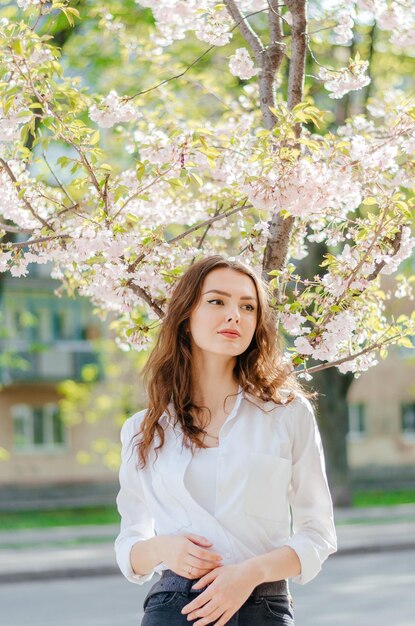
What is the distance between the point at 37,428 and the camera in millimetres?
28266

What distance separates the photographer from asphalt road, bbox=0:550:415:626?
939 cm

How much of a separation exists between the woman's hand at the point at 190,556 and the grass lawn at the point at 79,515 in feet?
58.8

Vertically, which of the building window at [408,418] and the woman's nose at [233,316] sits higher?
the building window at [408,418]

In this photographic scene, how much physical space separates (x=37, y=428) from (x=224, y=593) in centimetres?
2638

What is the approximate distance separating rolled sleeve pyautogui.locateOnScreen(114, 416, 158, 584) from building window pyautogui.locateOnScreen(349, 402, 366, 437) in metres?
29.0

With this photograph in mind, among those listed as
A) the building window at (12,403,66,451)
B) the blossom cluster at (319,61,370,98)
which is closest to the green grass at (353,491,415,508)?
the building window at (12,403,66,451)

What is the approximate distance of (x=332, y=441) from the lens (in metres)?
17.3

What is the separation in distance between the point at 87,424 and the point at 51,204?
25.4 m

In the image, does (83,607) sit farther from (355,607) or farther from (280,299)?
(280,299)

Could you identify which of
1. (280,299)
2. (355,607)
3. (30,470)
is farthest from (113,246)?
(30,470)

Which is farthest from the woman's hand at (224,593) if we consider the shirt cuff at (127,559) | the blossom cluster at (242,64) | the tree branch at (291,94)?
the blossom cluster at (242,64)

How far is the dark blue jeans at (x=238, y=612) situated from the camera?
2418 mm

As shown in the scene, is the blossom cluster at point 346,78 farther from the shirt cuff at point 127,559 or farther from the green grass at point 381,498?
the green grass at point 381,498

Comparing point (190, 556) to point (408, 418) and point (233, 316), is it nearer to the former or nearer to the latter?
point (233, 316)
